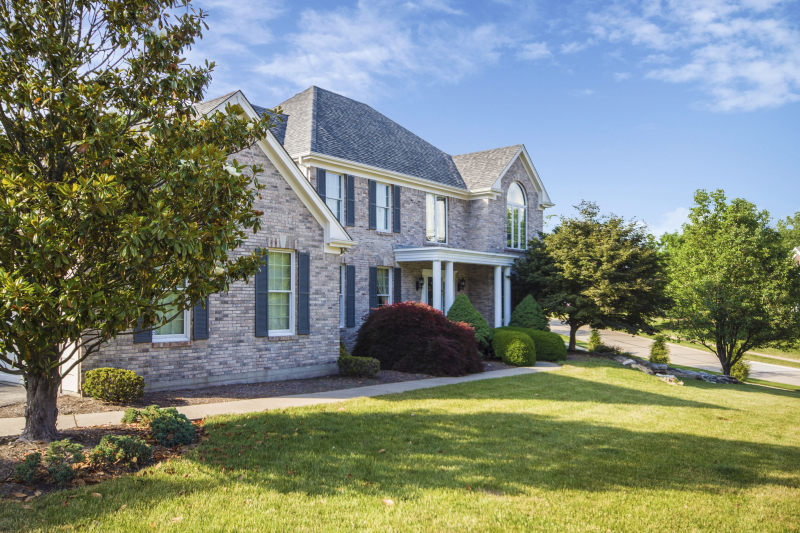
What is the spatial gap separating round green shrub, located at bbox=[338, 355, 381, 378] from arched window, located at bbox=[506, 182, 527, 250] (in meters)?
13.5

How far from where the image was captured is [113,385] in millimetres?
9117

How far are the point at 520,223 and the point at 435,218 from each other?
228 inches

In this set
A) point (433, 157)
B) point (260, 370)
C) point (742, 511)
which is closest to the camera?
point (742, 511)

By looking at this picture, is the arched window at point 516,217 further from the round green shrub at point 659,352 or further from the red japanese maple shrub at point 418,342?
the red japanese maple shrub at point 418,342

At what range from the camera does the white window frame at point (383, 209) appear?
768 inches

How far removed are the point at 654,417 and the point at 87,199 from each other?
9.91 meters

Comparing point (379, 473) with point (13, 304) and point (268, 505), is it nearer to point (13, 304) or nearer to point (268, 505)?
point (268, 505)

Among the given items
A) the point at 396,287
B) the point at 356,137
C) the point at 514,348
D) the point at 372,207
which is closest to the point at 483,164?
the point at 356,137

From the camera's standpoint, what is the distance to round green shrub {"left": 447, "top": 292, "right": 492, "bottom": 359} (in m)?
18.8

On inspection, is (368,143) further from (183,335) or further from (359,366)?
(183,335)

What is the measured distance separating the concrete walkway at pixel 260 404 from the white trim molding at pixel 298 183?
12.9 ft

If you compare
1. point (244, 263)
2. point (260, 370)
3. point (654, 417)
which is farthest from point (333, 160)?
point (654, 417)

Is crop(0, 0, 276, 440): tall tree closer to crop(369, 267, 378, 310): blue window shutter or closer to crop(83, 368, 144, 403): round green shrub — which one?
crop(83, 368, 144, 403): round green shrub

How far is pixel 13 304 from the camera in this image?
4.79m
